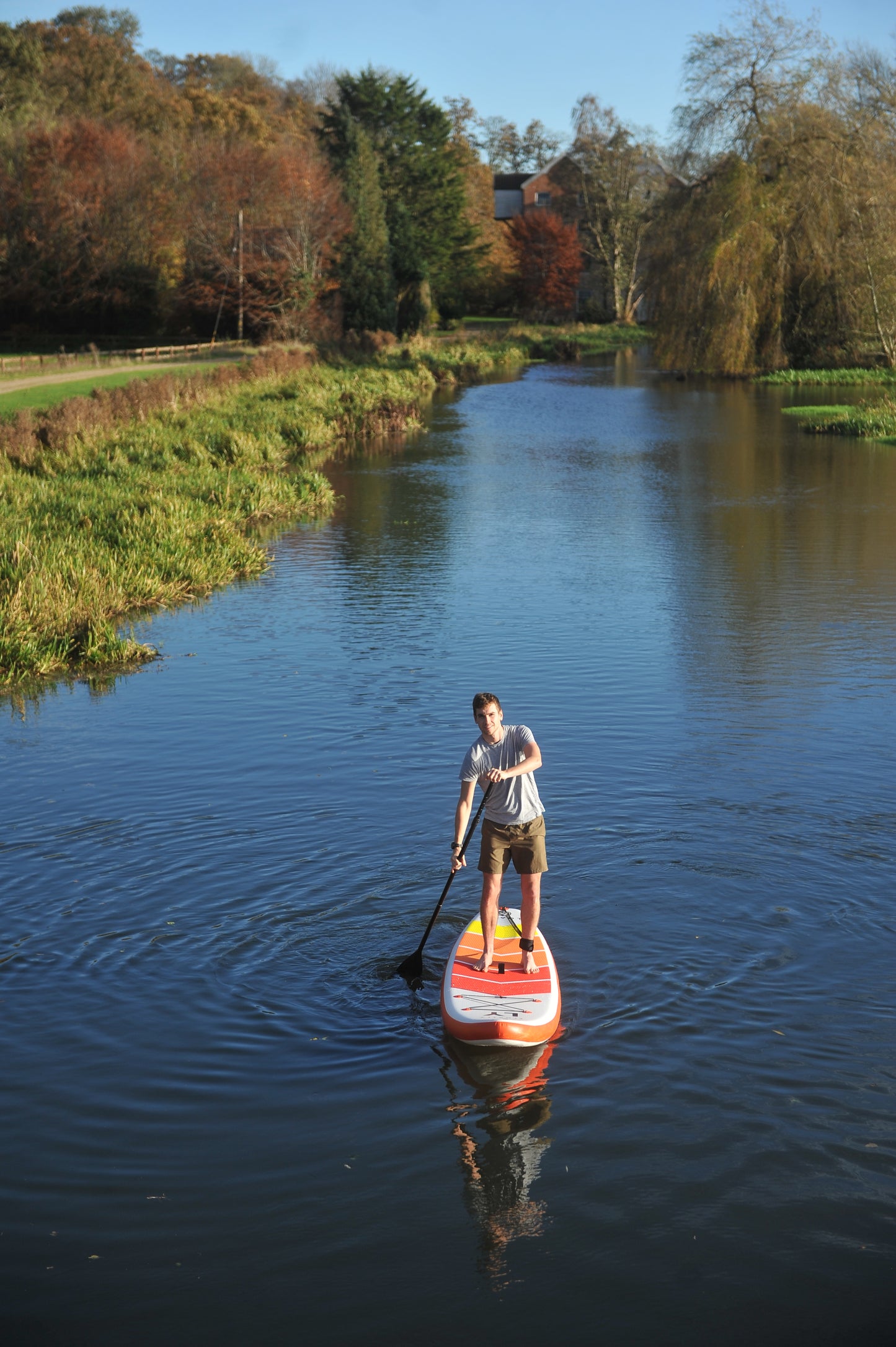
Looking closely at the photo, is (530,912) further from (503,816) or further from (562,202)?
(562,202)

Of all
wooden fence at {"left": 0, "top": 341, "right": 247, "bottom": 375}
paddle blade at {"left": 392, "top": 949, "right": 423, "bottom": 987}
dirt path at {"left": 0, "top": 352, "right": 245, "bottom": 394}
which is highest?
wooden fence at {"left": 0, "top": 341, "right": 247, "bottom": 375}

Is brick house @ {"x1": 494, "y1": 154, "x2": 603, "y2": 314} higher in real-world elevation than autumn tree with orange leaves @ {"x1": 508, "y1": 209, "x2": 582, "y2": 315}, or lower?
higher

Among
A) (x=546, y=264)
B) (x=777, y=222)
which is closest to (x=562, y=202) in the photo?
(x=546, y=264)

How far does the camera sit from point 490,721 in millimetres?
7176

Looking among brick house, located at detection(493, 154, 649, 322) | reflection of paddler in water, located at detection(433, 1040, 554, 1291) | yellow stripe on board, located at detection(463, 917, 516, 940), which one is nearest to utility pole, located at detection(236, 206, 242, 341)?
brick house, located at detection(493, 154, 649, 322)

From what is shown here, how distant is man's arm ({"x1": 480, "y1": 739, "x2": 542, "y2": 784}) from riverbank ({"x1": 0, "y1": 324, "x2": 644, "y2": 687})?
28.9 ft

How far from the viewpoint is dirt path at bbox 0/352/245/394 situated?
1581 inches

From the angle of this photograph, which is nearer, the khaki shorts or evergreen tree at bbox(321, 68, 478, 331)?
the khaki shorts

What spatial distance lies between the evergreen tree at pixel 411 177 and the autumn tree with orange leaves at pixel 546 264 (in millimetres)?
10250

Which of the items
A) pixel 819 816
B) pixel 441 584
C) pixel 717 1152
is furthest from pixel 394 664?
pixel 717 1152

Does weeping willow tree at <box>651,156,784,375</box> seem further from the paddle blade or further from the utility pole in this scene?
the paddle blade

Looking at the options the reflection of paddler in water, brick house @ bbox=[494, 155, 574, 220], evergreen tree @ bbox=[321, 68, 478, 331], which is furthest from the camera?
brick house @ bbox=[494, 155, 574, 220]

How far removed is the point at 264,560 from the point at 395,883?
1256 cm

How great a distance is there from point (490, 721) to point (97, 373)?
4151 cm
